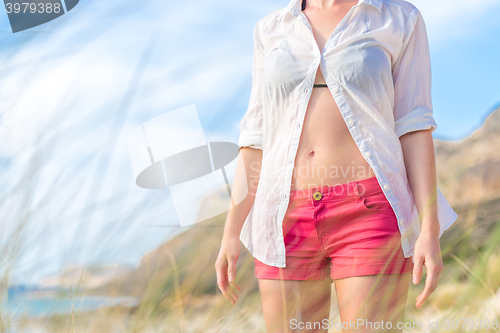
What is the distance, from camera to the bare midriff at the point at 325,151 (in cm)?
108

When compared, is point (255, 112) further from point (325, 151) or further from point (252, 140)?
point (325, 151)

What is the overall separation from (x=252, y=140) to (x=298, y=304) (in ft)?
1.75

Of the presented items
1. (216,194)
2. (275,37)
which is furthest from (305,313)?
(275,37)

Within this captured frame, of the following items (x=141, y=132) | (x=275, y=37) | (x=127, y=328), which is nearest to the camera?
(x=127, y=328)

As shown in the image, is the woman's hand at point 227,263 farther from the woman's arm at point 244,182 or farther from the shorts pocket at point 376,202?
the shorts pocket at point 376,202

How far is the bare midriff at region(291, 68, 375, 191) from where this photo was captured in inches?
→ 42.4

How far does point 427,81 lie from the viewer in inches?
45.3

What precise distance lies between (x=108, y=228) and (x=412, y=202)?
2.67ft

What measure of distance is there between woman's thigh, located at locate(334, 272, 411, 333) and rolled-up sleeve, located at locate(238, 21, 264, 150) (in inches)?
21.0

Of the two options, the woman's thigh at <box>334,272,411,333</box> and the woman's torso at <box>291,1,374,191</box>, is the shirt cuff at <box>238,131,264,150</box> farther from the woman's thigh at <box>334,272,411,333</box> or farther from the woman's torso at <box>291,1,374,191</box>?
the woman's thigh at <box>334,272,411,333</box>

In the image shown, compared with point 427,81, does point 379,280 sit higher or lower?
lower

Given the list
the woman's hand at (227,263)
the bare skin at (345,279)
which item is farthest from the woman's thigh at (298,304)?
the woman's hand at (227,263)

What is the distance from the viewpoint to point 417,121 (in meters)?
1.10

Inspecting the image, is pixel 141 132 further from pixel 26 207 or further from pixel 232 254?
pixel 232 254
